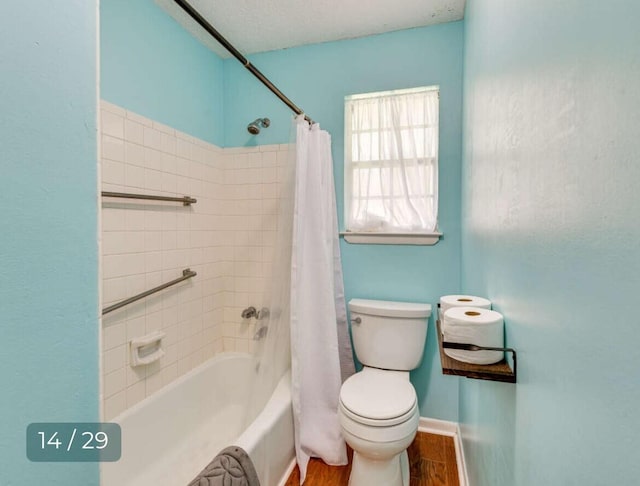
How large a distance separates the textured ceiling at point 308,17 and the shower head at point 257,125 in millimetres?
498

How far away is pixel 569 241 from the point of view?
418 millimetres

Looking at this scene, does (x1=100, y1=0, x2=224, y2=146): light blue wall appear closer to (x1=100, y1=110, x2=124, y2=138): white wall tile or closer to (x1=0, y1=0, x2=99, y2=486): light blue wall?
(x1=100, y1=110, x2=124, y2=138): white wall tile

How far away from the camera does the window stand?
1820mm

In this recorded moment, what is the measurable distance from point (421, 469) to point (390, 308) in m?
0.81

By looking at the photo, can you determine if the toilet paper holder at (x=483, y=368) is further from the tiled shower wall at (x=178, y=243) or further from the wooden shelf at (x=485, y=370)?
the tiled shower wall at (x=178, y=243)

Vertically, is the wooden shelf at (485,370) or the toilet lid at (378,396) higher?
the wooden shelf at (485,370)

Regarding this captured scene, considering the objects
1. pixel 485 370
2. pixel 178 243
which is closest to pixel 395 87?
pixel 178 243

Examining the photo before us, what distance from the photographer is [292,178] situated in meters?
1.61

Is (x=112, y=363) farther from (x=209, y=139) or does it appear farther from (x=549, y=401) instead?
(x=549, y=401)

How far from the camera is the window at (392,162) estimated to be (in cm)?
182

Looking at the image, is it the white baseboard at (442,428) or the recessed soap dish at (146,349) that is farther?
the white baseboard at (442,428)

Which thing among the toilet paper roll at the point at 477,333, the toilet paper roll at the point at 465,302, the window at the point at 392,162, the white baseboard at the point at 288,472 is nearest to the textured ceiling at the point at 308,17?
the window at the point at 392,162

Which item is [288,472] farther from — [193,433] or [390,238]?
[390,238]

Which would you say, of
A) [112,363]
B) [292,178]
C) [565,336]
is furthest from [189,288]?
[565,336]
